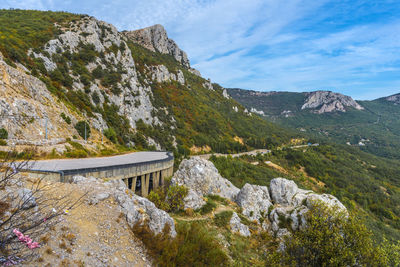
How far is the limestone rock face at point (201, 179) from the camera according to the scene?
23.4 meters

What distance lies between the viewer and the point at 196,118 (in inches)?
4237

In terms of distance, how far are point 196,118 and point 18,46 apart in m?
75.2

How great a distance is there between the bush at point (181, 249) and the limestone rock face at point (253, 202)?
9.88m

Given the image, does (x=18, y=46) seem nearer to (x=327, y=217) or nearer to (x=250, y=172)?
(x=327, y=217)

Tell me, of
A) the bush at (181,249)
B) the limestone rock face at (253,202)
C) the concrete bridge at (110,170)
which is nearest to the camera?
the bush at (181,249)

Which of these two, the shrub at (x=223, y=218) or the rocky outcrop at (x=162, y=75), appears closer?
the shrub at (x=223, y=218)

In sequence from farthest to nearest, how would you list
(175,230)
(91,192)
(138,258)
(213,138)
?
1. (213,138)
2. (175,230)
3. (91,192)
4. (138,258)

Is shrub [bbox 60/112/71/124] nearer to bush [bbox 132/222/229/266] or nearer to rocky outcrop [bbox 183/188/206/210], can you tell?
rocky outcrop [bbox 183/188/206/210]

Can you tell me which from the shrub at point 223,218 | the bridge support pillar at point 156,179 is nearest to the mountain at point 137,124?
the shrub at point 223,218

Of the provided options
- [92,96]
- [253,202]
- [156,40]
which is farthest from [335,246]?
[156,40]

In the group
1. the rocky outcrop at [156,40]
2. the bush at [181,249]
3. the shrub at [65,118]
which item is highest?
the rocky outcrop at [156,40]

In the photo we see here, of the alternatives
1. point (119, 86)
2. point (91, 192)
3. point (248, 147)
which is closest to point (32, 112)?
point (91, 192)

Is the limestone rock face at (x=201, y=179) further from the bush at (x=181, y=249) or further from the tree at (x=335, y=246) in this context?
the tree at (x=335, y=246)

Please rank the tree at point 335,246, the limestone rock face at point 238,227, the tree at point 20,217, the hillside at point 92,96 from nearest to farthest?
the tree at point 20,217, the tree at point 335,246, the limestone rock face at point 238,227, the hillside at point 92,96
